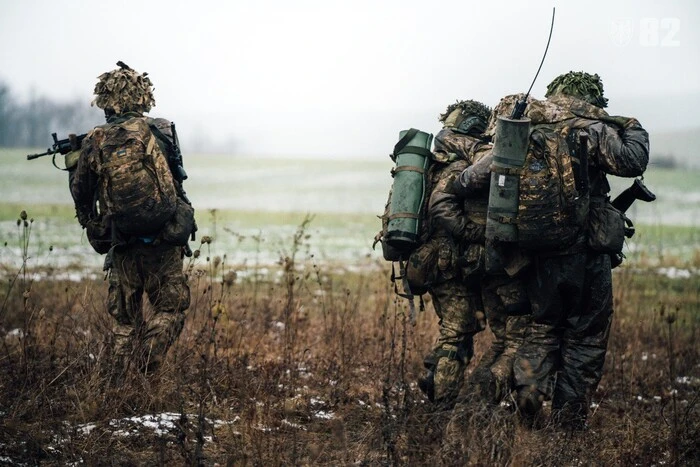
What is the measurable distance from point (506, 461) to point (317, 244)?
41.6 feet

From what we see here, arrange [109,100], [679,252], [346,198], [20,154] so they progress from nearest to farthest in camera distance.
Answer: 1. [109,100]
2. [679,252]
3. [346,198]
4. [20,154]

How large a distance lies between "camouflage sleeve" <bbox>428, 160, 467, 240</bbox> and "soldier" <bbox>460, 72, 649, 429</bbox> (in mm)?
220

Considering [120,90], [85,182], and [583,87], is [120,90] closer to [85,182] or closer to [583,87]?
[85,182]

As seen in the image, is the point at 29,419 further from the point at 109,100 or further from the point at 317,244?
the point at 317,244

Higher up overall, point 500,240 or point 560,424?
point 500,240

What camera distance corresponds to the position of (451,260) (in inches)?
216

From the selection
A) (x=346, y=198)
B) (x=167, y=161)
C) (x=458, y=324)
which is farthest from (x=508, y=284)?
(x=346, y=198)

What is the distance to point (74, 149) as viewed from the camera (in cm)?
580

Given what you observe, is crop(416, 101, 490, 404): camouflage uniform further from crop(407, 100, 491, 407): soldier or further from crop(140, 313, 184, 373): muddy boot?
crop(140, 313, 184, 373): muddy boot

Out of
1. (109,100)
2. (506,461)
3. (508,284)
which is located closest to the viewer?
(506,461)

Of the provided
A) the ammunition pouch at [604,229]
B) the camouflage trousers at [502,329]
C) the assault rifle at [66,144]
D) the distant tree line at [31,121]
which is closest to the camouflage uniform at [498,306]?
the camouflage trousers at [502,329]

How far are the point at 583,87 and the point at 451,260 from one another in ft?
4.89

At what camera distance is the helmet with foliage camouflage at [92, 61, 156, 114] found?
5746 mm

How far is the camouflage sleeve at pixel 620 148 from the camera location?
4801mm
